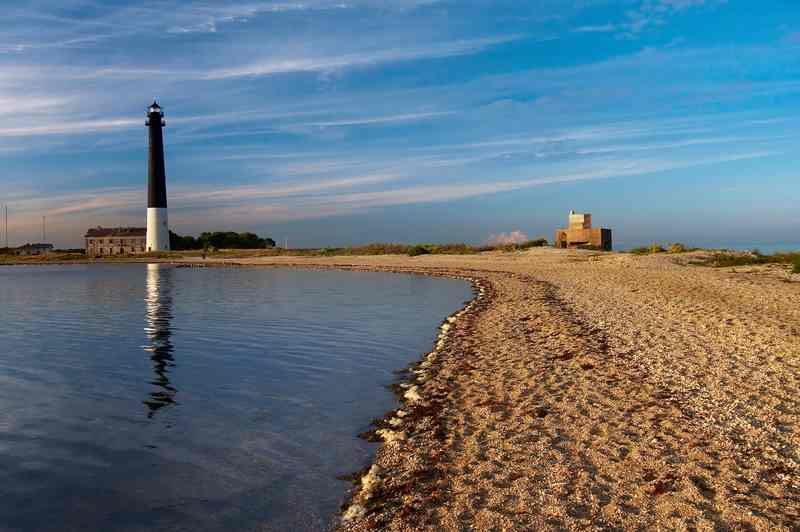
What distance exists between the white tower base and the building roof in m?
27.1

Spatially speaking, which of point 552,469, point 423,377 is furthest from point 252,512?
point 423,377

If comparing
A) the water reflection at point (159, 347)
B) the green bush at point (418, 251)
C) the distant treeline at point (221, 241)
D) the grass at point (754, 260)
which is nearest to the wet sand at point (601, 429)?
the water reflection at point (159, 347)

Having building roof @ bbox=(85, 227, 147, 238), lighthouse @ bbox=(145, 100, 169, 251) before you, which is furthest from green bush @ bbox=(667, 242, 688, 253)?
building roof @ bbox=(85, 227, 147, 238)

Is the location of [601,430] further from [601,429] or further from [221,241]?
[221,241]

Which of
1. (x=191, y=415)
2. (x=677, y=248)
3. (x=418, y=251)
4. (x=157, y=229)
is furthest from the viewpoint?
(x=157, y=229)

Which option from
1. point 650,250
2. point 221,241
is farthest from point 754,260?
point 221,241

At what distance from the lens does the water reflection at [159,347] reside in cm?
1152

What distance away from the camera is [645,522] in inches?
216

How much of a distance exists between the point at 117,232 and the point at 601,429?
4889 inches

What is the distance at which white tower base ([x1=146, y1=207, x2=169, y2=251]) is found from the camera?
85.0 m

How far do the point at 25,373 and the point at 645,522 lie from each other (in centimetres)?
1388

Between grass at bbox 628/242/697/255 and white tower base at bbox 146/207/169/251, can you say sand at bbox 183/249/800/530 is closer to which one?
grass at bbox 628/242/697/255

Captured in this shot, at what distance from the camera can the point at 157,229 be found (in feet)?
287

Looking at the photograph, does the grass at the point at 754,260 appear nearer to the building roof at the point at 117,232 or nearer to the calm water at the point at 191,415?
the calm water at the point at 191,415
